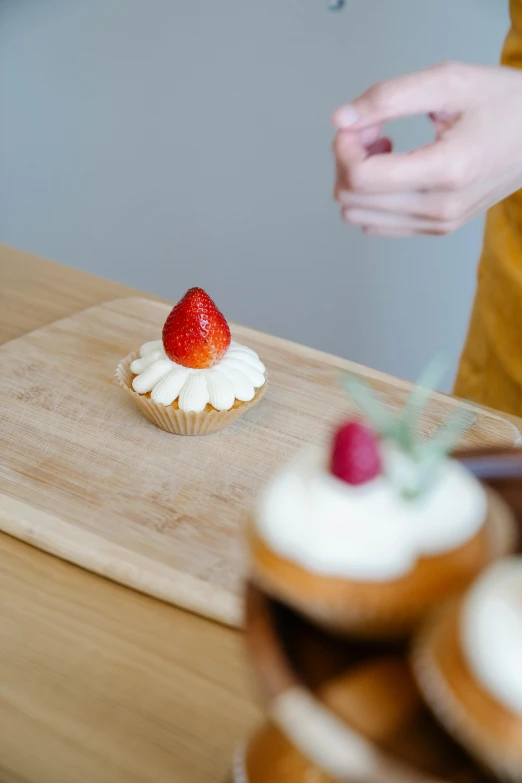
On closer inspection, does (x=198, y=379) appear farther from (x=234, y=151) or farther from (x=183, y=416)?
(x=234, y=151)

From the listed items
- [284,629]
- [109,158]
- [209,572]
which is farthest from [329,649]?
[109,158]

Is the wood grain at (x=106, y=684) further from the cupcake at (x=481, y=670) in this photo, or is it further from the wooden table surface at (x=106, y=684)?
the cupcake at (x=481, y=670)

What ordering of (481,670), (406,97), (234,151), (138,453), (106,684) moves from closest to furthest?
(481,670), (106,684), (406,97), (138,453), (234,151)

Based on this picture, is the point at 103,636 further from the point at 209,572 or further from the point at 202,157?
the point at 202,157

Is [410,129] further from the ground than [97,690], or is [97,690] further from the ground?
[410,129]

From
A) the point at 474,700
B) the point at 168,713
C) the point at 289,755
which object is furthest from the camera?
the point at 168,713

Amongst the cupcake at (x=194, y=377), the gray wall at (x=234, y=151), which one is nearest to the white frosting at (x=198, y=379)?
the cupcake at (x=194, y=377)

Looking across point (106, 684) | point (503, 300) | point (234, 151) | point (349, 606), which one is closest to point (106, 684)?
point (106, 684)

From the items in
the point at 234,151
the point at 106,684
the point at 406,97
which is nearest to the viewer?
the point at 106,684
